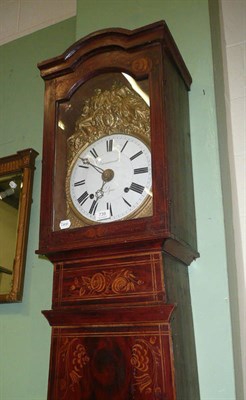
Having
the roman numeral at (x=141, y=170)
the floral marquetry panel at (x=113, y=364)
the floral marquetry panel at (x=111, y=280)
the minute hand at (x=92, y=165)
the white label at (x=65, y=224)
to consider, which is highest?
the minute hand at (x=92, y=165)

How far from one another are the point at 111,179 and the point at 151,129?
16 centimetres

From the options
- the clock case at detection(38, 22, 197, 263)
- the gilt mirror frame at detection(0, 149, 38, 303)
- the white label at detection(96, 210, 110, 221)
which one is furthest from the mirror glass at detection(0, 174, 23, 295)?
the white label at detection(96, 210, 110, 221)

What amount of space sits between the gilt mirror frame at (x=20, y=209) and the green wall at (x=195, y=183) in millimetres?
29

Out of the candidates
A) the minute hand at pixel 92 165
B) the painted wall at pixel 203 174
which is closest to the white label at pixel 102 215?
the minute hand at pixel 92 165

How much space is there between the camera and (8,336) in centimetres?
133

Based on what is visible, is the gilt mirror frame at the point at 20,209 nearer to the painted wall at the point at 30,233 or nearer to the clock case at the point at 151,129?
the painted wall at the point at 30,233

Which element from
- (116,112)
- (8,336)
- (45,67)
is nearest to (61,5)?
(45,67)

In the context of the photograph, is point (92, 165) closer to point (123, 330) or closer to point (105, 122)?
point (105, 122)

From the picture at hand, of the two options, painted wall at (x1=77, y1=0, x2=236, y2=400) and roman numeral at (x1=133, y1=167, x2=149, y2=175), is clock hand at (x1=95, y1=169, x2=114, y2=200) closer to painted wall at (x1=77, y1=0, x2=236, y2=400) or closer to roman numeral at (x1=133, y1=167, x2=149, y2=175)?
roman numeral at (x1=133, y1=167, x2=149, y2=175)

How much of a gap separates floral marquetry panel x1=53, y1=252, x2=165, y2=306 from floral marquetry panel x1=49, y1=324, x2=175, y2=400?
0.22 feet

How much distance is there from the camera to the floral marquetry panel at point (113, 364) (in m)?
0.86

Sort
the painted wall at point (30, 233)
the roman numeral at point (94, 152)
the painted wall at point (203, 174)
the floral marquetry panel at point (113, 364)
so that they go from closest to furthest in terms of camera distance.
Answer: the floral marquetry panel at point (113, 364)
the painted wall at point (203, 174)
the roman numeral at point (94, 152)
the painted wall at point (30, 233)

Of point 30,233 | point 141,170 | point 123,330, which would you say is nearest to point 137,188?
point 141,170

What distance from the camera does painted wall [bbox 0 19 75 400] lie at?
4.17 ft
